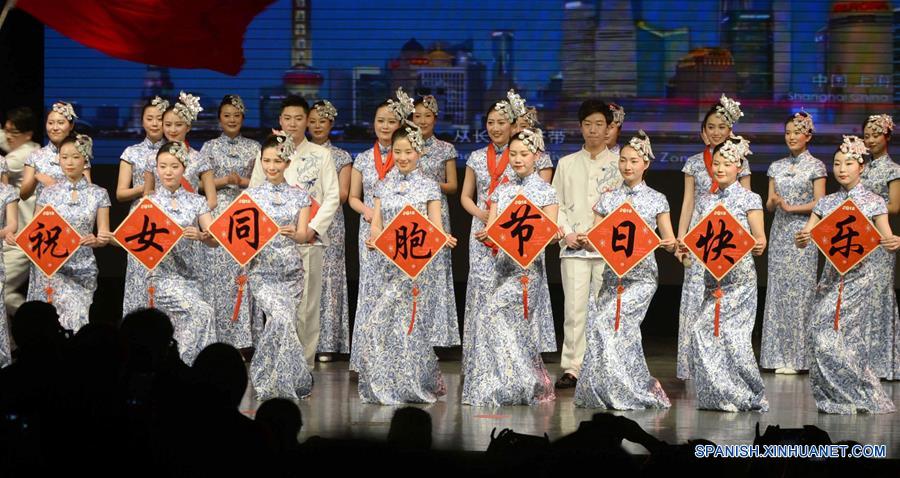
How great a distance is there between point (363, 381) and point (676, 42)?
434 centimetres

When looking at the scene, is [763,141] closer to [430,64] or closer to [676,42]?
[676,42]

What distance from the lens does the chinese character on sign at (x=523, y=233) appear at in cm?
708

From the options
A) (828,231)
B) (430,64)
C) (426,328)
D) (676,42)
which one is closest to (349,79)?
(430,64)

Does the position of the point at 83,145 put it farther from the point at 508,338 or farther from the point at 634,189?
the point at 634,189

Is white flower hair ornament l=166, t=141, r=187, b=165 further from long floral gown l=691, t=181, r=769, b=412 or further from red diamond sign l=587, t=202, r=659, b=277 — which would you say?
long floral gown l=691, t=181, r=769, b=412

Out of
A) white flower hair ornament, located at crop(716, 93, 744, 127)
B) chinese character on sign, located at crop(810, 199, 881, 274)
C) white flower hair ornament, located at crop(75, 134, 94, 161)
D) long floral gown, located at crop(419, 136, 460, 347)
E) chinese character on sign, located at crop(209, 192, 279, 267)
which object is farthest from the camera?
long floral gown, located at crop(419, 136, 460, 347)

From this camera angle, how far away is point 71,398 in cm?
310

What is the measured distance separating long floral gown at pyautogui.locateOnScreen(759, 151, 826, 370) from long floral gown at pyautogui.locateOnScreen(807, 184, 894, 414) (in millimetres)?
1355

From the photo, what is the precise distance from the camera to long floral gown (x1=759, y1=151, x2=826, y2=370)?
845cm

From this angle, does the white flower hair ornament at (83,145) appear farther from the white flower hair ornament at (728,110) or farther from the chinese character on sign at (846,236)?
the chinese character on sign at (846,236)

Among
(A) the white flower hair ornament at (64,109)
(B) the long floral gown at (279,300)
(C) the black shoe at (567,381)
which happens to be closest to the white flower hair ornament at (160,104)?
(A) the white flower hair ornament at (64,109)

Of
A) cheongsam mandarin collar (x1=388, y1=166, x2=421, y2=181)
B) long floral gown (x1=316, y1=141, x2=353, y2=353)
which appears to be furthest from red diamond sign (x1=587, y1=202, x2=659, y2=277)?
long floral gown (x1=316, y1=141, x2=353, y2=353)

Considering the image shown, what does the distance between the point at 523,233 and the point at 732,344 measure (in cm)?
115

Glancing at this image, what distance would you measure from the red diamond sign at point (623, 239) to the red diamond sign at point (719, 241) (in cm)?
21
